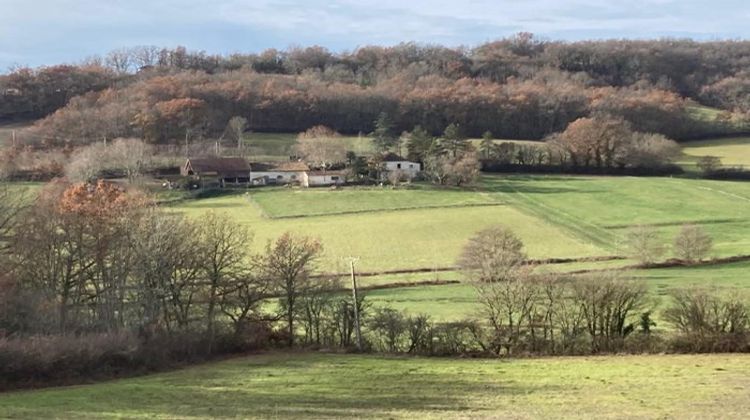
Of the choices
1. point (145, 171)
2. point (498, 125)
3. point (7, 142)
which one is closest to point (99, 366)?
point (145, 171)

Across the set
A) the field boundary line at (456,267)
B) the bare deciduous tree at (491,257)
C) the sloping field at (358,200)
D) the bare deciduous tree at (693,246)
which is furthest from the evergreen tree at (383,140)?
the bare deciduous tree at (491,257)

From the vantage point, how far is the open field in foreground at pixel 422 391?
59.2ft

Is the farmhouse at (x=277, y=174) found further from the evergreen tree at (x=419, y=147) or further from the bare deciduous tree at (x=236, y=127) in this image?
the bare deciduous tree at (x=236, y=127)

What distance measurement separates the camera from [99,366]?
89.9ft

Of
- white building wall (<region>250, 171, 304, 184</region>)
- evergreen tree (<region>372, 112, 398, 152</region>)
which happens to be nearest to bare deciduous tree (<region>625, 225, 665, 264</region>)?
white building wall (<region>250, 171, 304, 184</region>)

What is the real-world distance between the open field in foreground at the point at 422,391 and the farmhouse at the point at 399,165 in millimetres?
64988

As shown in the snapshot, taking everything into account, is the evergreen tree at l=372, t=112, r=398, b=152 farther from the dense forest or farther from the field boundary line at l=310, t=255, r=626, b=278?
the field boundary line at l=310, t=255, r=626, b=278

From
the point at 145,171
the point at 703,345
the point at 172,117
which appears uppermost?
the point at 172,117

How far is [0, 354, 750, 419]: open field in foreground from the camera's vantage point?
1805 cm

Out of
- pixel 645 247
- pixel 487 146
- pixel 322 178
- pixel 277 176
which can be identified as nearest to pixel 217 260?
pixel 645 247

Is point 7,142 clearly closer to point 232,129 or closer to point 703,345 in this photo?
point 232,129

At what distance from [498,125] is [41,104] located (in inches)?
3437

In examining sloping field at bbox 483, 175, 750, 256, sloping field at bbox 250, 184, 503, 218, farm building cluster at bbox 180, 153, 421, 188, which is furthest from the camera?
farm building cluster at bbox 180, 153, 421, 188

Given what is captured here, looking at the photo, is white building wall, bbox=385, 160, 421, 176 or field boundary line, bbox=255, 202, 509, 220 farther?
white building wall, bbox=385, 160, 421, 176
